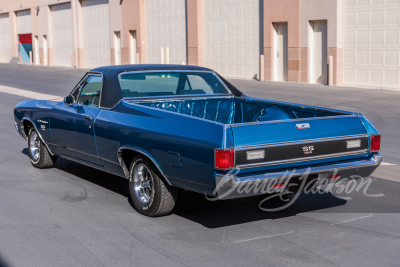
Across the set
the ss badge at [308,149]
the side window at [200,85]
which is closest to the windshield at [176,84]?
the side window at [200,85]

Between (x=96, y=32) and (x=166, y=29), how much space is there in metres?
9.17

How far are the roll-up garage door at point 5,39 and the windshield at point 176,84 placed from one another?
49.9 m

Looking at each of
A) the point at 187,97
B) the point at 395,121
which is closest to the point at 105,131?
the point at 187,97

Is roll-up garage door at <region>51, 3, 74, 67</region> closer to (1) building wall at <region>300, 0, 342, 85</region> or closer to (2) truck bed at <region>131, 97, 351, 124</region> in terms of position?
(1) building wall at <region>300, 0, 342, 85</region>

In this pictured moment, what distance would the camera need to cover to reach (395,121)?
1277 cm

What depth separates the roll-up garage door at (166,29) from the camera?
2992 cm

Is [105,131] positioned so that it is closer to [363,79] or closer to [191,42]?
[363,79]

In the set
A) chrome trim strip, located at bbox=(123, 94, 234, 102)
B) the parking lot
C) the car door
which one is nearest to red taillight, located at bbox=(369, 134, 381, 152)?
the parking lot

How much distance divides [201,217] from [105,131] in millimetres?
1522

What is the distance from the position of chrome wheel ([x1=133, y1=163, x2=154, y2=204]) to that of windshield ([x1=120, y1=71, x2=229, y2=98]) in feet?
4.00

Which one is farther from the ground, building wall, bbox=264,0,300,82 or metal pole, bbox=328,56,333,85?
building wall, bbox=264,0,300,82

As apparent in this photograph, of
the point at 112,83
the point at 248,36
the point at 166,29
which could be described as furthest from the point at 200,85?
the point at 166,29

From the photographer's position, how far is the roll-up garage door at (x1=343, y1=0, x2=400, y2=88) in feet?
62.7

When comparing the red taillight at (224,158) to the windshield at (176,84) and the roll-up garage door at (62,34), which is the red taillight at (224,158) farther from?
the roll-up garage door at (62,34)
